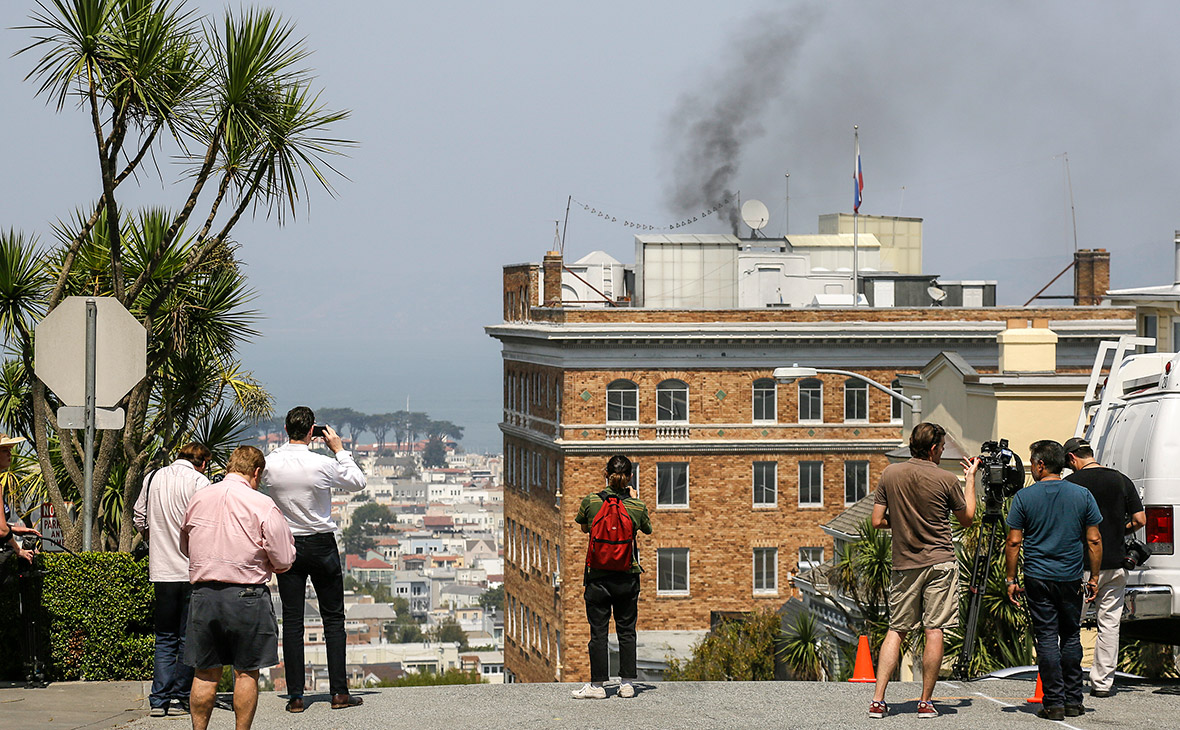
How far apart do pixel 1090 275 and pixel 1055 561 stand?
223 ft

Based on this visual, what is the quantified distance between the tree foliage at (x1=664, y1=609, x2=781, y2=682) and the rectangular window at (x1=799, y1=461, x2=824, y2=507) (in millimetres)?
15967

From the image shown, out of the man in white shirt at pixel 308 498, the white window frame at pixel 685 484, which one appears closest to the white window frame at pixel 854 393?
the white window frame at pixel 685 484

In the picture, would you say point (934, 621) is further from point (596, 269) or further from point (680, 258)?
point (596, 269)

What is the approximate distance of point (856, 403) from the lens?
67000 mm

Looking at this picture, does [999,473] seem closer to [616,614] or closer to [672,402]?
[616,614]

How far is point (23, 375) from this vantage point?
18.7m

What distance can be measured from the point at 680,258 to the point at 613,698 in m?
64.0

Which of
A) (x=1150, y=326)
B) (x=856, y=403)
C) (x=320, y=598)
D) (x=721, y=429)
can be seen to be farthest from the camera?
(x=856, y=403)

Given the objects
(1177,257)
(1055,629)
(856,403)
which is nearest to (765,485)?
(856,403)

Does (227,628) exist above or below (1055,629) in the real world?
above

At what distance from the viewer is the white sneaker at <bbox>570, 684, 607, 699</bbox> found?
12.9m

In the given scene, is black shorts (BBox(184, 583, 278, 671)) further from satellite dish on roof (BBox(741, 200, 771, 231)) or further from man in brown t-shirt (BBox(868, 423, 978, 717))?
satellite dish on roof (BBox(741, 200, 771, 231))

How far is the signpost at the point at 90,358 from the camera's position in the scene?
41.5 feet

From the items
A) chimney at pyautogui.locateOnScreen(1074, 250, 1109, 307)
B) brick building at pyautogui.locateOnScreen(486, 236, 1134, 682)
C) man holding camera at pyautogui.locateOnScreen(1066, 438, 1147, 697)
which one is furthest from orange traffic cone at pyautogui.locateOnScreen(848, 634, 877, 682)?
chimney at pyautogui.locateOnScreen(1074, 250, 1109, 307)
